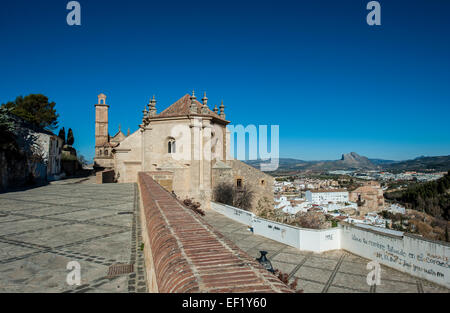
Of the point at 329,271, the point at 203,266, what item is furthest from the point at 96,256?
the point at 329,271

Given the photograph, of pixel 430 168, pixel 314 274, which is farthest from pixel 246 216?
pixel 430 168

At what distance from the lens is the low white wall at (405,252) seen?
26.7ft

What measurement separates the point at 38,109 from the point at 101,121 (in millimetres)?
9327

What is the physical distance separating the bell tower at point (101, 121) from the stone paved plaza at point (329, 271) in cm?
3404

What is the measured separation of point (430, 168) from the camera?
135750 mm

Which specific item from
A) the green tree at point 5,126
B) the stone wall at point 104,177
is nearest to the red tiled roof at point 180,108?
the stone wall at point 104,177

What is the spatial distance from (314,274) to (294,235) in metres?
2.86

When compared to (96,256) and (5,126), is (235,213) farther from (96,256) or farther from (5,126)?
(5,126)

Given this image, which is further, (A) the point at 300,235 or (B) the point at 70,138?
(B) the point at 70,138

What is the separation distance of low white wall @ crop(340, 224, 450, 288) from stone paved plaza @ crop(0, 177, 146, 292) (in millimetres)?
8529

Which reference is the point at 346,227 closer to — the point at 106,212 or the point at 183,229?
the point at 106,212

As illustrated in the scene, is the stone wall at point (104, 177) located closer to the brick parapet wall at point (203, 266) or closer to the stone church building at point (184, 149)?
the stone church building at point (184, 149)

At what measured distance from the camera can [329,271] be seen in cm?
917

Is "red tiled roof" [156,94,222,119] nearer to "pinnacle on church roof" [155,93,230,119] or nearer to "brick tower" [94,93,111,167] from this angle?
"pinnacle on church roof" [155,93,230,119]
